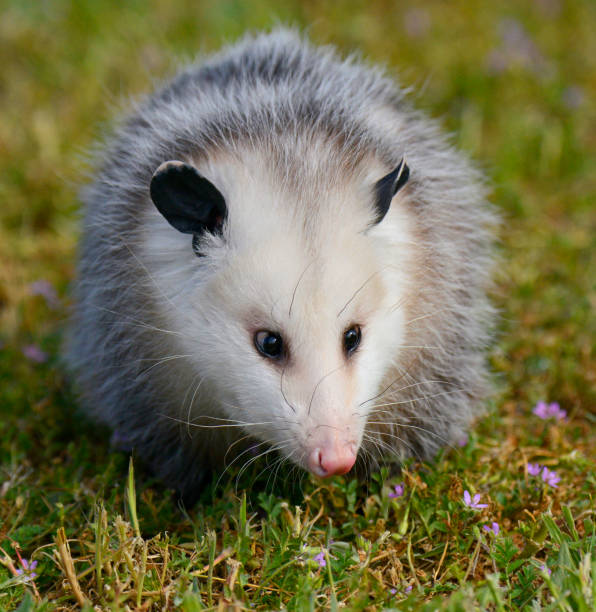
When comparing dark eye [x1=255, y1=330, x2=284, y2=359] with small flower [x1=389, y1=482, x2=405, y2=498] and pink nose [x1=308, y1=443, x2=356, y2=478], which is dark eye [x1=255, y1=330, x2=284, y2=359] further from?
small flower [x1=389, y1=482, x2=405, y2=498]

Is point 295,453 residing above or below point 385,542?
above

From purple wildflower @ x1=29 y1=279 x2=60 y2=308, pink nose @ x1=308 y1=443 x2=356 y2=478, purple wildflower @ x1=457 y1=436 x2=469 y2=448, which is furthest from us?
purple wildflower @ x1=29 y1=279 x2=60 y2=308

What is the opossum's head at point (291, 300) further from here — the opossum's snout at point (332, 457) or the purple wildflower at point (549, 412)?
the purple wildflower at point (549, 412)

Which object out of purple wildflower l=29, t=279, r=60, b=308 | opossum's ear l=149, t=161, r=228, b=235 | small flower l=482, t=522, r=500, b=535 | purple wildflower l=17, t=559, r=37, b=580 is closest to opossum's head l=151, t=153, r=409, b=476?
opossum's ear l=149, t=161, r=228, b=235

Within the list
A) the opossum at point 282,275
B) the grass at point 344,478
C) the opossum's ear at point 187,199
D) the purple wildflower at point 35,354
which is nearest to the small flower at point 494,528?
the grass at point 344,478

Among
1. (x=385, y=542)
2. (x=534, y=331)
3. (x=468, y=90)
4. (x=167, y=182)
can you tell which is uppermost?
(x=468, y=90)

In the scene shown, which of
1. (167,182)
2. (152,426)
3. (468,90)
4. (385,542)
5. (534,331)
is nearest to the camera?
(167,182)

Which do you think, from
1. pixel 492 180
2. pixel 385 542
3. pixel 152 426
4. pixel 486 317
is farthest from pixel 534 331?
pixel 152 426

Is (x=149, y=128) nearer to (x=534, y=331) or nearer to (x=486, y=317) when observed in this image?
(x=486, y=317)
